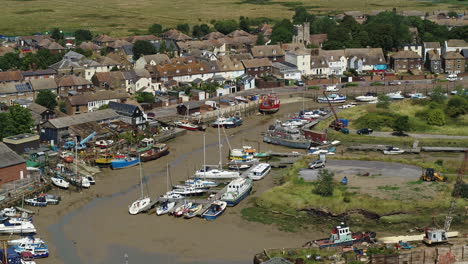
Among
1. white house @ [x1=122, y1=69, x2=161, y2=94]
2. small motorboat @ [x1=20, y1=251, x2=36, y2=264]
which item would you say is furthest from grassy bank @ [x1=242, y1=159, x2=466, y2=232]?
white house @ [x1=122, y1=69, x2=161, y2=94]

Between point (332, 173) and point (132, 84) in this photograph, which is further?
point (132, 84)

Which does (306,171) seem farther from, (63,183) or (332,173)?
(63,183)

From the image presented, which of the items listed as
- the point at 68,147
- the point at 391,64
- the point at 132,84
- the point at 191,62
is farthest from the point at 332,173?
the point at 391,64

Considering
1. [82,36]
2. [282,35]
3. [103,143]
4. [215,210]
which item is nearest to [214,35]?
[282,35]

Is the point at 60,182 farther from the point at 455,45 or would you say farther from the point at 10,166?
the point at 455,45

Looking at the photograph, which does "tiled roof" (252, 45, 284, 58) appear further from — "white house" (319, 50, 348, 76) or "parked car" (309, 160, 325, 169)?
"parked car" (309, 160, 325, 169)

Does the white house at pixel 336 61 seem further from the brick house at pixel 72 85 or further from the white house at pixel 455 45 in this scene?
the brick house at pixel 72 85
